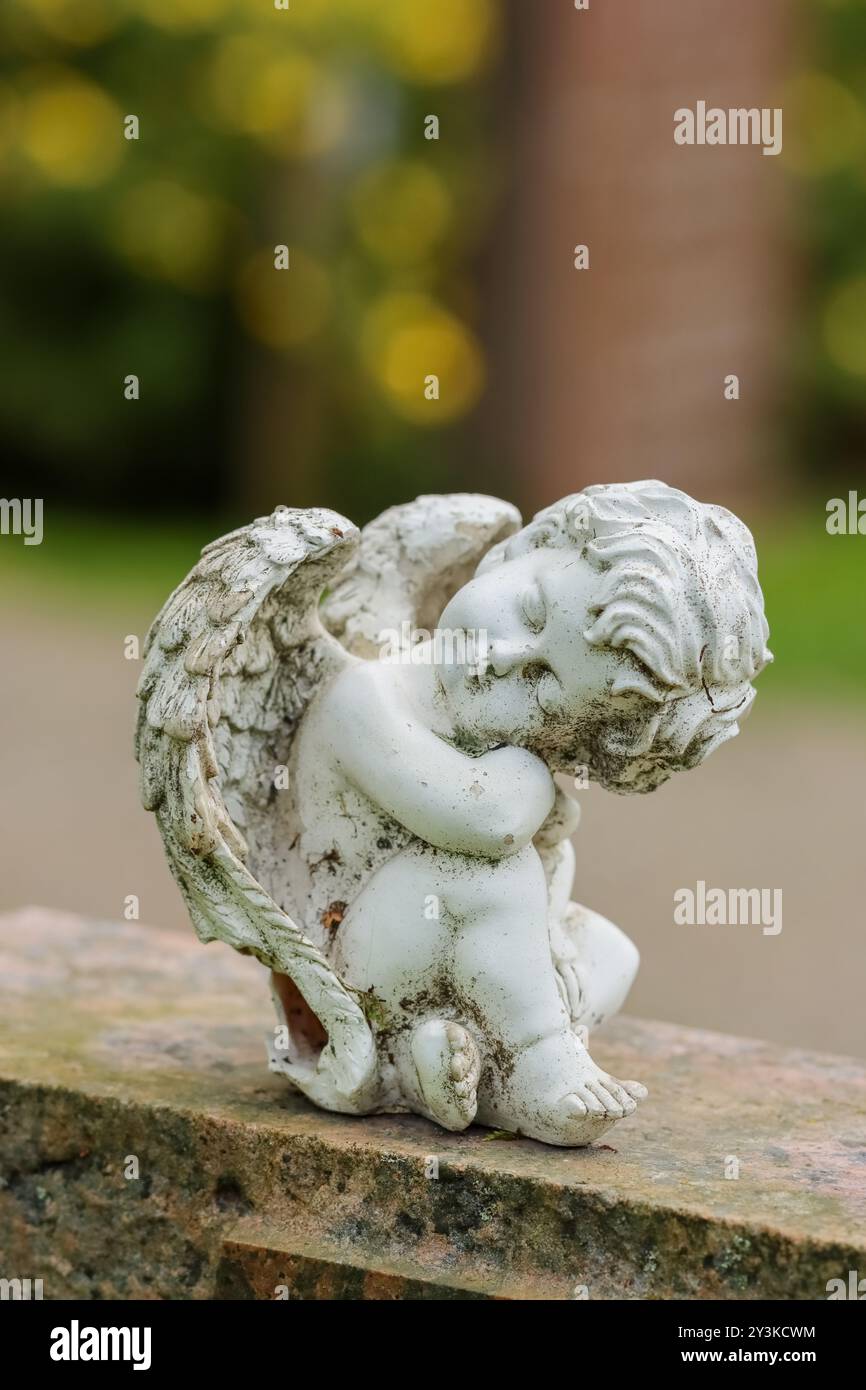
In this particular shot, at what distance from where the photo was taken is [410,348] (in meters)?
12.8

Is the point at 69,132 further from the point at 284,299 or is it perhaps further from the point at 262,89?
the point at 284,299

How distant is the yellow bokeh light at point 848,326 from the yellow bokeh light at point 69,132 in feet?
18.1

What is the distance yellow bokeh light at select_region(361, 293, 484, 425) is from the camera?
41.4 feet

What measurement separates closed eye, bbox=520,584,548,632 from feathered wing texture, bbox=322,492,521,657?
43 cm

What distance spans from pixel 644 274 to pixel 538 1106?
8.00 meters

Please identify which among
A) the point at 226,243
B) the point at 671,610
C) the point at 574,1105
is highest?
the point at 226,243

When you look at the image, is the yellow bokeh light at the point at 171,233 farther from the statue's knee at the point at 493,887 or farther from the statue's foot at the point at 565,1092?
the statue's foot at the point at 565,1092

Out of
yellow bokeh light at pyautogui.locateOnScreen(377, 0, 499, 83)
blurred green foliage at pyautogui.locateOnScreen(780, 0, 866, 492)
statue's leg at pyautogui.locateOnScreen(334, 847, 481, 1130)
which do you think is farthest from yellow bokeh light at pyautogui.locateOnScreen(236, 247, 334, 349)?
statue's leg at pyautogui.locateOnScreen(334, 847, 481, 1130)

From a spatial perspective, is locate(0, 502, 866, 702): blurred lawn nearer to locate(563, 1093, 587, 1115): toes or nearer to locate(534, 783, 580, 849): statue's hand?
locate(534, 783, 580, 849): statue's hand

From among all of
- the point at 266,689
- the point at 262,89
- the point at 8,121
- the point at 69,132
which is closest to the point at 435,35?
the point at 262,89

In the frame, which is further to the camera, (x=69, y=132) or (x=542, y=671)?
(x=69, y=132)

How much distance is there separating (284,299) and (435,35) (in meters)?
2.05

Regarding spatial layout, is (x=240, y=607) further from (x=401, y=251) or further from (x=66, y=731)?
(x=401, y=251)

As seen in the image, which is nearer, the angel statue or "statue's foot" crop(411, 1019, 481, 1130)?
the angel statue
